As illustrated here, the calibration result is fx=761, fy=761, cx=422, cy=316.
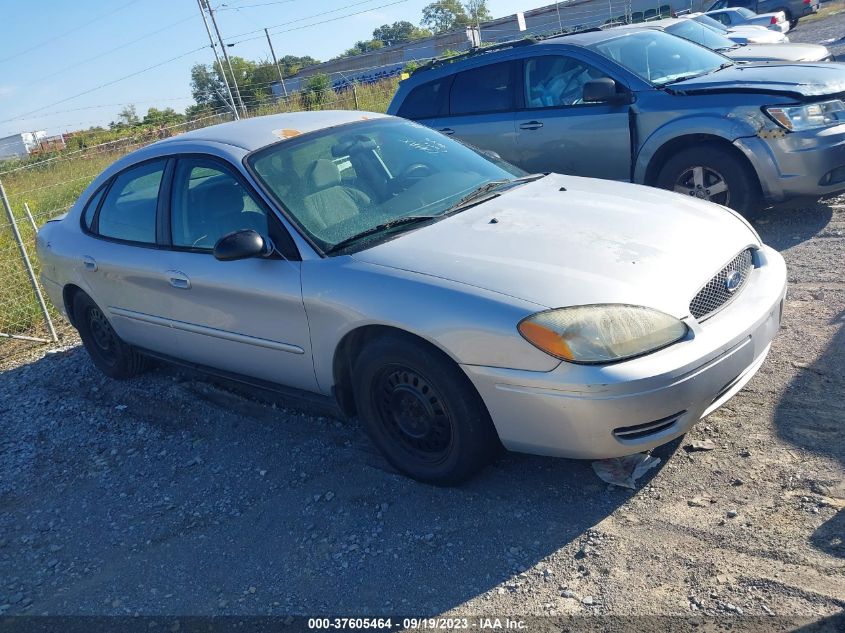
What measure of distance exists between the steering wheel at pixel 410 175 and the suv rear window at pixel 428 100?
3618 millimetres

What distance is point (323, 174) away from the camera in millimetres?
4148

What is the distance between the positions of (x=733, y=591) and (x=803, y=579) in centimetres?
24

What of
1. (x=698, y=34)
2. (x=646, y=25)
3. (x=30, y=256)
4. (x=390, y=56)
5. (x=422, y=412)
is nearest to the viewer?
(x=422, y=412)

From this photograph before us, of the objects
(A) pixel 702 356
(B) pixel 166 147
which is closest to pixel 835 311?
(A) pixel 702 356

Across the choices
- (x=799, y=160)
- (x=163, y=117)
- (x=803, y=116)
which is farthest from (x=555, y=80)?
(x=163, y=117)

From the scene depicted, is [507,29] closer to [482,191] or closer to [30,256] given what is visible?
[30,256]

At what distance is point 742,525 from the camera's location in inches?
Answer: 115

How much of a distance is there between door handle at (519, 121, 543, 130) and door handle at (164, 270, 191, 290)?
396 cm

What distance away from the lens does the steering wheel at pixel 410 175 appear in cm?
419

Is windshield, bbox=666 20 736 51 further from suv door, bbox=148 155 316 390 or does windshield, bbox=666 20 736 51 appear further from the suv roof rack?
suv door, bbox=148 155 316 390

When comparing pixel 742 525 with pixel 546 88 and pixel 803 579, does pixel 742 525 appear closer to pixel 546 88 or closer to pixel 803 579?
pixel 803 579

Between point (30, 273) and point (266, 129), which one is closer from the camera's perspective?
point (266, 129)

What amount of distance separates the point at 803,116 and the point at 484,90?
9.59 feet

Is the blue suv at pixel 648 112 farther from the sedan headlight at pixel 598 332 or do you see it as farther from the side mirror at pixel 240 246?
the side mirror at pixel 240 246
